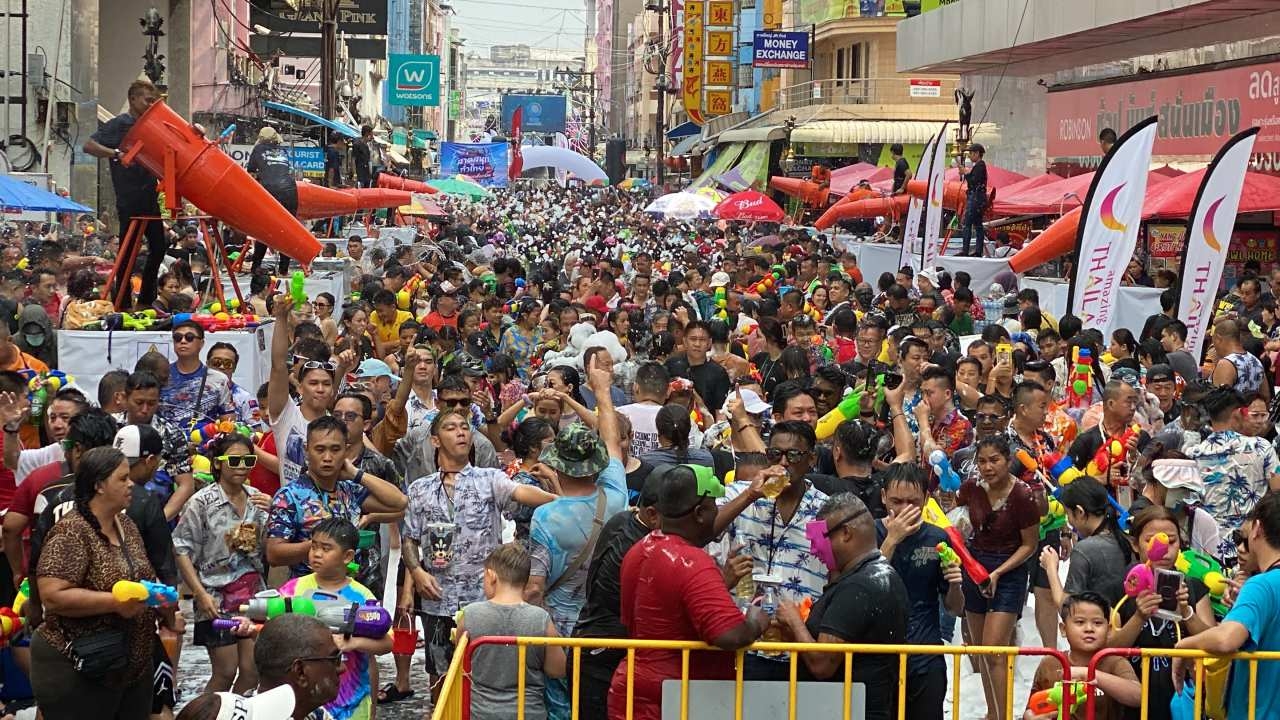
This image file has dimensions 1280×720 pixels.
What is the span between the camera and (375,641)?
5754 mm

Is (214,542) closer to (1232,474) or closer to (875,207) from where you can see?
(1232,474)

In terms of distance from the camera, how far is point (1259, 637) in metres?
5.35

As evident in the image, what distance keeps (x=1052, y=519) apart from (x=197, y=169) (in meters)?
7.33

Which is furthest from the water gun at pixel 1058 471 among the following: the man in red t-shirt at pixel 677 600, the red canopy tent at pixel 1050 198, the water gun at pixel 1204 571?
the red canopy tent at pixel 1050 198

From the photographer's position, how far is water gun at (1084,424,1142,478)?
880 cm

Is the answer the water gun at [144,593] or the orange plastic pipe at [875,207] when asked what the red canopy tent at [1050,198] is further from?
the water gun at [144,593]

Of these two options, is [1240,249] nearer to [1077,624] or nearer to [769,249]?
[769,249]

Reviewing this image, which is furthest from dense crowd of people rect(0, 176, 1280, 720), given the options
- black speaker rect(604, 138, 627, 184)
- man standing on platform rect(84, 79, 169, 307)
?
black speaker rect(604, 138, 627, 184)

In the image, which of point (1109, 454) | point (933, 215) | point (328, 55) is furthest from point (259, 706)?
point (328, 55)

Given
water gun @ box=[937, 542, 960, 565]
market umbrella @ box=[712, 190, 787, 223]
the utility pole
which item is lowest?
water gun @ box=[937, 542, 960, 565]

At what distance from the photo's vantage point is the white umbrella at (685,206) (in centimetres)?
3562

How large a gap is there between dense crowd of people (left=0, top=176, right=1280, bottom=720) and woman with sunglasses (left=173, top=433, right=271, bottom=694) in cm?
1

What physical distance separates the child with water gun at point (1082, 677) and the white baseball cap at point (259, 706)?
2.51 m

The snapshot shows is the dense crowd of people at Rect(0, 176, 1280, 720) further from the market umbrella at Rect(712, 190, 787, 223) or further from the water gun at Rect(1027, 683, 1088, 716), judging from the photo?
the market umbrella at Rect(712, 190, 787, 223)
